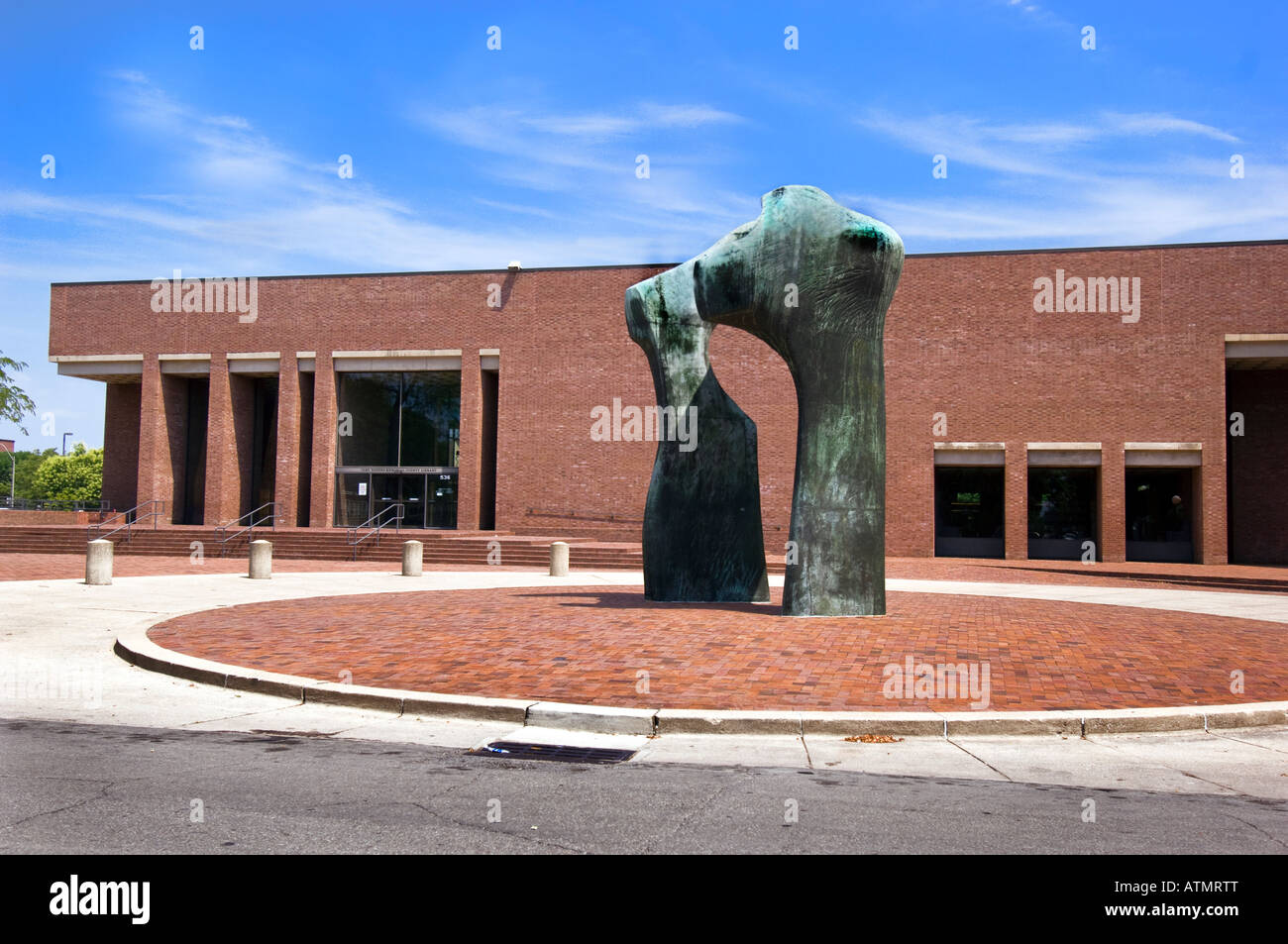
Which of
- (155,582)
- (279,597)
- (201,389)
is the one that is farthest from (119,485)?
(279,597)

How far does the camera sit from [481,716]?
24.2ft

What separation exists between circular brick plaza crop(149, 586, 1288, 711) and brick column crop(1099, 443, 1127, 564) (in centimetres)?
1856

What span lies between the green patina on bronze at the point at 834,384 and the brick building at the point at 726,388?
18317 mm

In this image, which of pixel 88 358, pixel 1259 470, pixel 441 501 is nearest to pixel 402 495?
pixel 441 501

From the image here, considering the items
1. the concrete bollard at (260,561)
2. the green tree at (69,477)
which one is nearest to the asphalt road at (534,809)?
the concrete bollard at (260,561)

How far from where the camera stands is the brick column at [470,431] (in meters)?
35.1

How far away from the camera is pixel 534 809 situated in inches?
190

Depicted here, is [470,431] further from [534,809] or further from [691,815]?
[691,815]

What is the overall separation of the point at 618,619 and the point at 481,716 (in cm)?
461

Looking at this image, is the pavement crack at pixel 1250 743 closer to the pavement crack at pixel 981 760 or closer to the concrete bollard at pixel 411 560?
the pavement crack at pixel 981 760

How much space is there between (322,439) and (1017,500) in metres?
23.6

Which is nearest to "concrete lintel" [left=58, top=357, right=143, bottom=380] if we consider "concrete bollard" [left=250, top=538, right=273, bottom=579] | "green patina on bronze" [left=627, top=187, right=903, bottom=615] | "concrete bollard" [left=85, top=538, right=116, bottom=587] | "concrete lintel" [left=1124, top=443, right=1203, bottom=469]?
"concrete bollard" [left=250, top=538, right=273, bottom=579]
